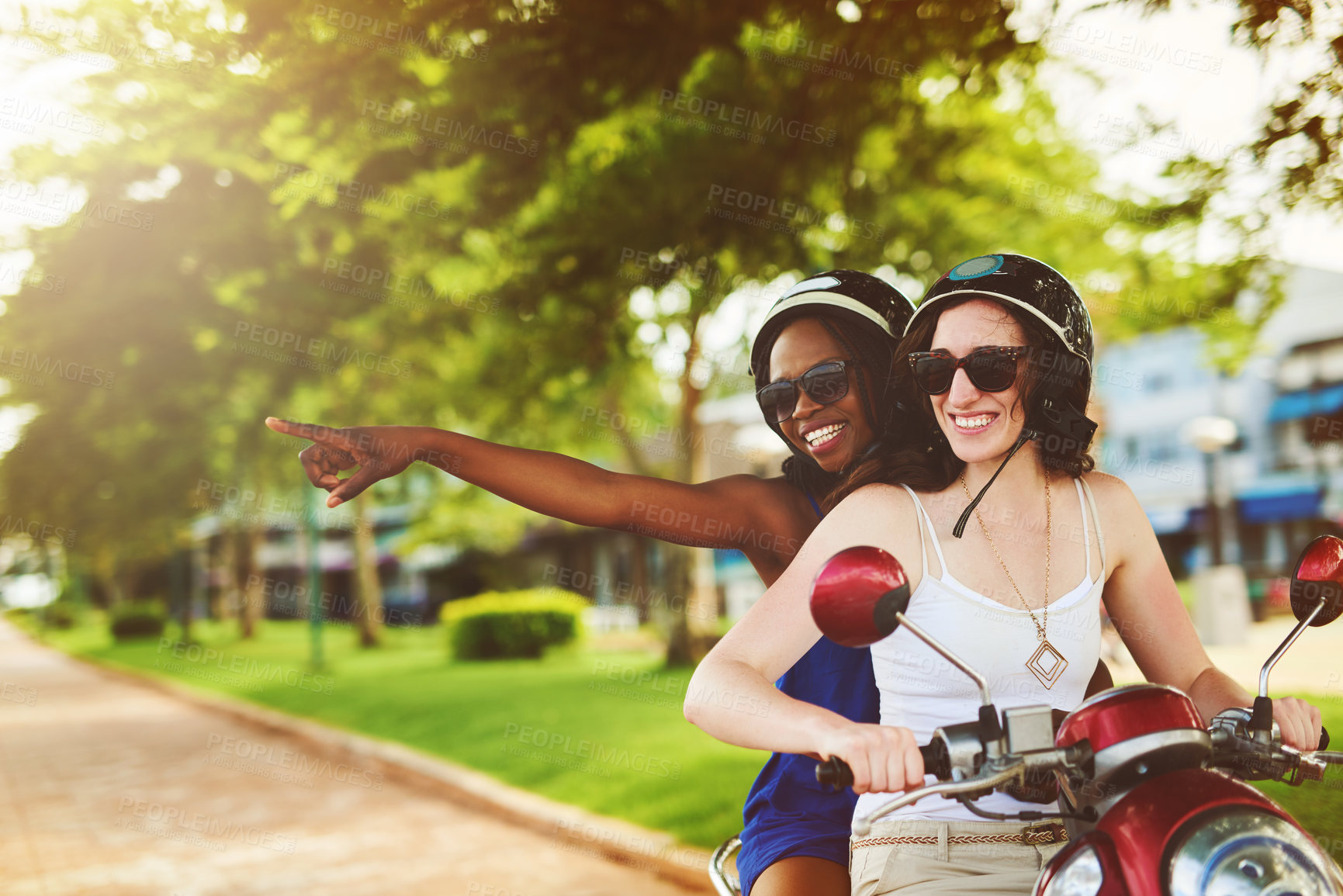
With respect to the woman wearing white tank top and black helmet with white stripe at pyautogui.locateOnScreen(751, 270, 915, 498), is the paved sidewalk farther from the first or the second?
the woman wearing white tank top

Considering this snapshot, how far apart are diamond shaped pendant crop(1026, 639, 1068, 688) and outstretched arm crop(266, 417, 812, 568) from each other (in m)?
0.69

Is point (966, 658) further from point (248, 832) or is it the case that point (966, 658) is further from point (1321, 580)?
point (248, 832)

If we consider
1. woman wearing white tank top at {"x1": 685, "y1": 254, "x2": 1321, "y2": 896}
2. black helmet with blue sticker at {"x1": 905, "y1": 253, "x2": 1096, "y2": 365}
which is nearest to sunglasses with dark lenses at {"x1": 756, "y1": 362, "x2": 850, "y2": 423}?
woman wearing white tank top at {"x1": 685, "y1": 254, "x2": 1321, "y2": 896}

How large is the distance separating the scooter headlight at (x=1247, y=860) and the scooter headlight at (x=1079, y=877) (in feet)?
0.31

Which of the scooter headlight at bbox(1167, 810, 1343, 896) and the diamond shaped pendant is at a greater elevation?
the diamond shaped pendant

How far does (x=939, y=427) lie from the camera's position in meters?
2.15

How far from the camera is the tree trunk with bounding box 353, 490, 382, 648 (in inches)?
914

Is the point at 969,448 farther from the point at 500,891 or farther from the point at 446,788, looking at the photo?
the point at 446,788

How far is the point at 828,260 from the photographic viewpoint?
8.34 metres

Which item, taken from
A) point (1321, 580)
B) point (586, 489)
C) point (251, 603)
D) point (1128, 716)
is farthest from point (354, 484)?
point (251, 603)

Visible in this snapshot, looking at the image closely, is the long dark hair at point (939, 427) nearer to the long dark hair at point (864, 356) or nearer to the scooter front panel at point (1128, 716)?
the long dark hair at point (864, 356)


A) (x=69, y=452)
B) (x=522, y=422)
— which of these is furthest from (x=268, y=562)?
(x=522, y=422)

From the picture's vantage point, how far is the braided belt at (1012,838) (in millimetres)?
1812

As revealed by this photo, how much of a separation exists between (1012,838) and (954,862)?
0.11m
